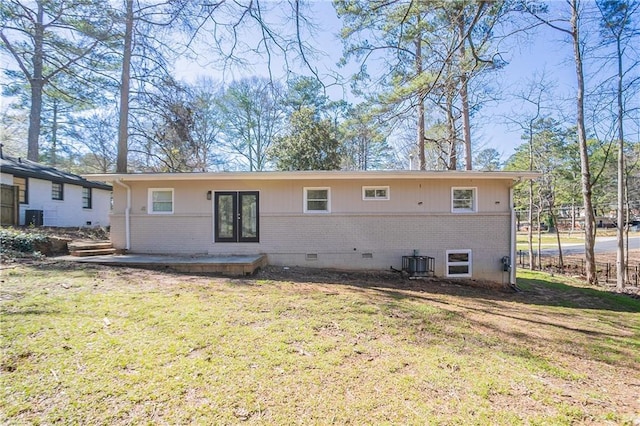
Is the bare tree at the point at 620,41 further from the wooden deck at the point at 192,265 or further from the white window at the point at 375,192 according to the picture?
the wooden deck at the point at 192,265

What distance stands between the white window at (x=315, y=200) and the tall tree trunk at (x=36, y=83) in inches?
396

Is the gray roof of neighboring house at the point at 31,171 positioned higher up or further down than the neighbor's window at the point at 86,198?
higher up

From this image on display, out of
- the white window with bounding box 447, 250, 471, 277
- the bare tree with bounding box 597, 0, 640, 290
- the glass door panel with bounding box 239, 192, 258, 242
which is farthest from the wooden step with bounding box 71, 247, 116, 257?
the bare tree with bounding box 597, 0, 640, 290

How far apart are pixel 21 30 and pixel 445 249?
15.1m

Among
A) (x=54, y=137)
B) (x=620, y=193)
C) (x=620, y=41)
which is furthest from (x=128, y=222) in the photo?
(x=54, y=137)

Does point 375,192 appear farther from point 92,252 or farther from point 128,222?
point 92,252

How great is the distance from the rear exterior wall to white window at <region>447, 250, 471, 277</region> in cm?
15

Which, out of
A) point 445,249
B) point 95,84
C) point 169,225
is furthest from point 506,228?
point 95,84

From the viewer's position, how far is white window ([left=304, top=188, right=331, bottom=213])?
8328mm

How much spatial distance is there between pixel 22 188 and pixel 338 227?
12.2m

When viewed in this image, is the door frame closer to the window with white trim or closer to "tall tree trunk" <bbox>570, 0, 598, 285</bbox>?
the window with white trim

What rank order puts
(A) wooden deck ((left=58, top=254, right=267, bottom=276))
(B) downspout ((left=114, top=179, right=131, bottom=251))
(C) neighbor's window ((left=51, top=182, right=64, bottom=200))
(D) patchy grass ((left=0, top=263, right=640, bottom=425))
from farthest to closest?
(C) neighbor's window ((left=51, top=182, right=64, bottom=200)) → (B) downspout ((left=114, top=179, right=131, bottom=251)) → (A) wooden deck ((left=58, top=254, right=267, bottom=276)) → (D) patchy grass ((left=0, top=263, right=640, bottom=425))

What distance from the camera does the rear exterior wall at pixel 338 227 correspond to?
8.24 meters

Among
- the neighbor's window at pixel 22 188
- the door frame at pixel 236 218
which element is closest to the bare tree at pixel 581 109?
the door frame at pixel 236 218
